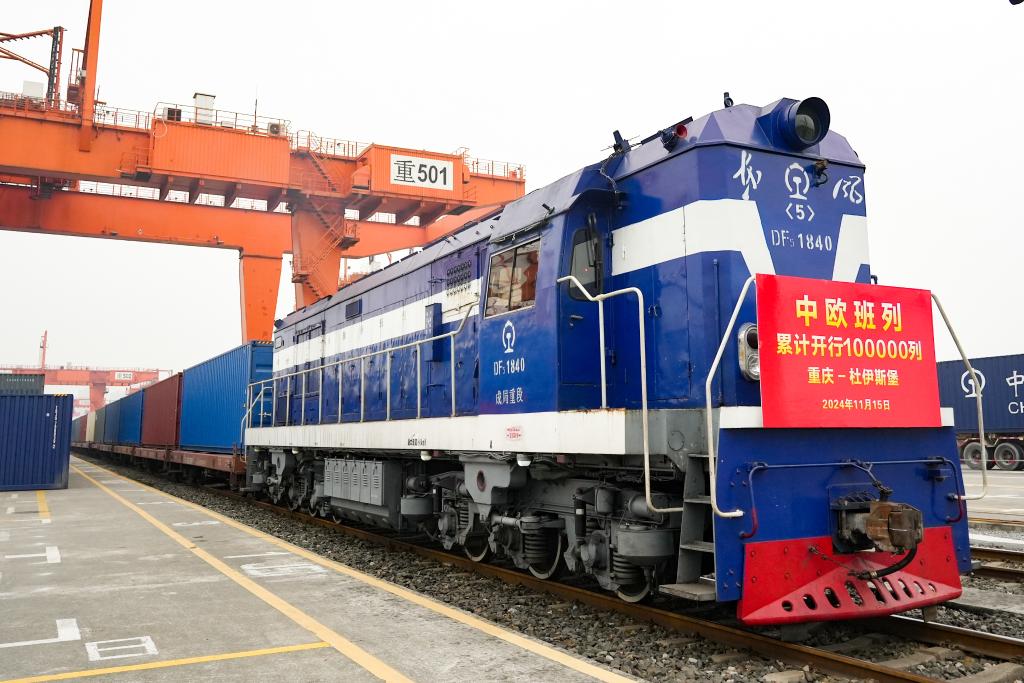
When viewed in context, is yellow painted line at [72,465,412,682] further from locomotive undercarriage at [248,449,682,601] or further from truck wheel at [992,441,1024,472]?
truck wheel at [992,441,1024,472]

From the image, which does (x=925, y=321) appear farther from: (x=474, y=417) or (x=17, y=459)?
(x=17, y=459)

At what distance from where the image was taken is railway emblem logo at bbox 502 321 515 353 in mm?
6186

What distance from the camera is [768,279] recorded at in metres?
4.72

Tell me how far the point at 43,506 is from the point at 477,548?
10.1m

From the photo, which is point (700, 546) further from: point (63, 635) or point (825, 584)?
point (63, 635)

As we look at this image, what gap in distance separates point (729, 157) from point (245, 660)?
4446mm

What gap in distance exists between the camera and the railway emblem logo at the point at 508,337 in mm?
6186

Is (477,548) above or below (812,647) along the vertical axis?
above

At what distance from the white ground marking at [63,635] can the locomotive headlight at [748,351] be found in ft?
15.4

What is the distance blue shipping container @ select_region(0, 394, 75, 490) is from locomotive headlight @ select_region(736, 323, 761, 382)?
18.1 meters

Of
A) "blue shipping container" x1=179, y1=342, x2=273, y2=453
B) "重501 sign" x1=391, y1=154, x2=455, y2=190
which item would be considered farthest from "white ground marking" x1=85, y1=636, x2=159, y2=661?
"重501 sign" x1=391, y1=154, x2=455, y2=190

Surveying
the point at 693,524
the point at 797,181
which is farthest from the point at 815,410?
the point at 797,181

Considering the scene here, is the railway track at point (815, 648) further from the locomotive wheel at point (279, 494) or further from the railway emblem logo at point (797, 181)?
the locomotive wheel at point (279, 494)

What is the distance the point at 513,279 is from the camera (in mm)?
6309
